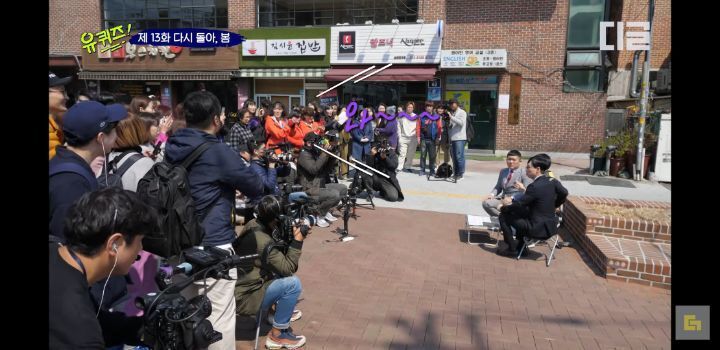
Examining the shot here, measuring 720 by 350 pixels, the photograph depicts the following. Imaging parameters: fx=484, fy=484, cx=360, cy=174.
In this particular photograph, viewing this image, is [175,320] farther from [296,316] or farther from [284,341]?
[296,316]

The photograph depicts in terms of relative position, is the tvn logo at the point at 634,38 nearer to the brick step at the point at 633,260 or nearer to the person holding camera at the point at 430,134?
Answer: the person holding camera at the point at 430,134

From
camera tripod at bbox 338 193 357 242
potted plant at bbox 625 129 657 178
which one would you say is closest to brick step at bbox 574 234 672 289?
camera tripod at bbox 338 193 357 242

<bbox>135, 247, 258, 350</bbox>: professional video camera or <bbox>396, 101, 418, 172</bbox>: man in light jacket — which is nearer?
<bbox>135, 247, 258, 350</bbox>: professional video camera

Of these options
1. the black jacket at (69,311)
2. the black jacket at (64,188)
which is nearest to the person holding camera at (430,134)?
the black jacket at (64,188)

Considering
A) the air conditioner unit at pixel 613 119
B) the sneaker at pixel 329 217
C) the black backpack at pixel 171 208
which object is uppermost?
the air conditioner unit at pixel 613 119

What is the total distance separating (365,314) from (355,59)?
14039 millimetres

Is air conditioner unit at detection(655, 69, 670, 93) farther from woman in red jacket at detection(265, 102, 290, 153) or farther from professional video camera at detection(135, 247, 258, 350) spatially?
professional video camera at detection(135, 247, 258, 350)

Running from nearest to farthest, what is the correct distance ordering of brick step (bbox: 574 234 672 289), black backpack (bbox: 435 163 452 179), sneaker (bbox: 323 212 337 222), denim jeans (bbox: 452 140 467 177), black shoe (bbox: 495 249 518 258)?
brick step (bbox: 574 234 672 289) → black shoe (bbox: 495 249 518 258) → sneaker (bbox: 323 212 337 222) → denim jeans (bbox: 452 140 467 177) → black backpack (bbox: 435 163 452 179)

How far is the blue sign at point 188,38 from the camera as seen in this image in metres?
18.6

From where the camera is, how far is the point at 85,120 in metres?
2.59

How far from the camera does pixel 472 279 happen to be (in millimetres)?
5352

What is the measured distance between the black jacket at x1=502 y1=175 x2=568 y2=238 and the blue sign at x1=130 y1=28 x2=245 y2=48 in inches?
597

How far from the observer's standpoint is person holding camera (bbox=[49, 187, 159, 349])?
1730 mm

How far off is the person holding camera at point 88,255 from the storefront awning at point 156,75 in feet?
57.4
